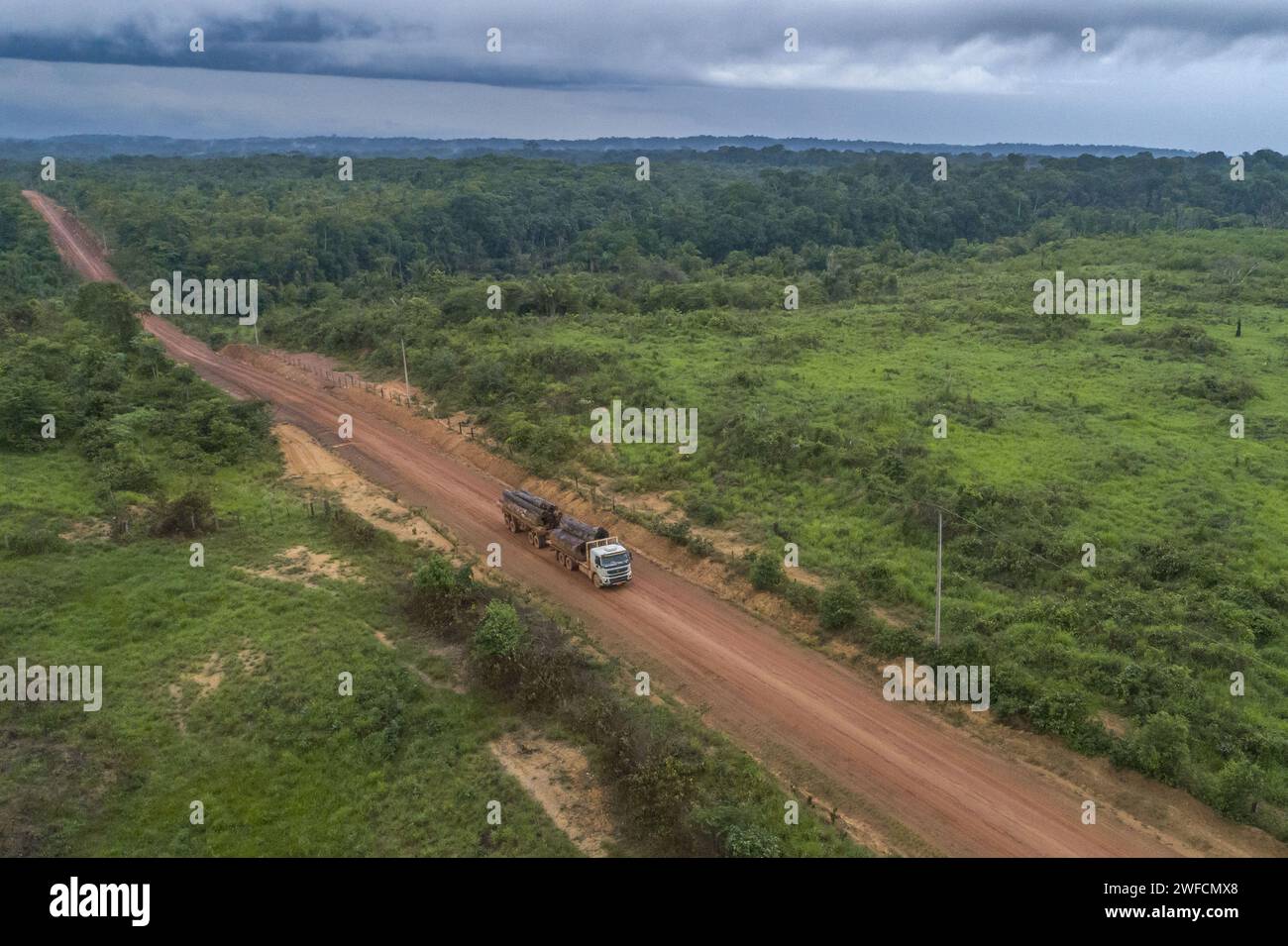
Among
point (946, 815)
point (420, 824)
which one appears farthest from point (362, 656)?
point (946, 815)

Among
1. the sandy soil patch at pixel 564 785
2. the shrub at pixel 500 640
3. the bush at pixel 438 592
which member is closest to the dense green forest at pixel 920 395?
the bush at pixel 438 592

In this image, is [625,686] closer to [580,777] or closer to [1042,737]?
[580,777]

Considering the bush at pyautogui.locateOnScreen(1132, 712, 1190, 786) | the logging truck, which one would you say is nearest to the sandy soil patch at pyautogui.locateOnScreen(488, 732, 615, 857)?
the logging truck

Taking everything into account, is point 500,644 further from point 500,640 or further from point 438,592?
point 438,592

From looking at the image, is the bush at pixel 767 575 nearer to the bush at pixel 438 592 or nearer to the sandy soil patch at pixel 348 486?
the bush at pixel 438 592

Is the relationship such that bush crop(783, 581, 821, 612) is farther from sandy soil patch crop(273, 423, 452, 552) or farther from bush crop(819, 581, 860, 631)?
sandy soil patch crop(273, 423, 452, 552)

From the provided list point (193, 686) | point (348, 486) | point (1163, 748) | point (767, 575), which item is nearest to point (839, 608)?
point (767, 575)
